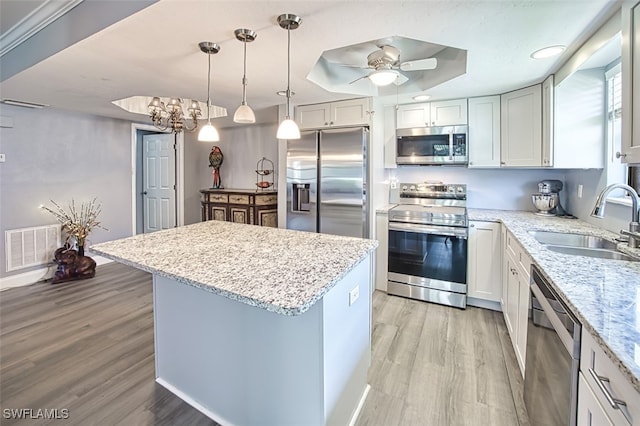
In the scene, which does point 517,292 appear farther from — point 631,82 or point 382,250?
point 382,250

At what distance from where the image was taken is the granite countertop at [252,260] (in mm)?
1146

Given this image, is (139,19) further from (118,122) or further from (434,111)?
(118,122)

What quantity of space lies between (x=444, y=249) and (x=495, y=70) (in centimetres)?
168

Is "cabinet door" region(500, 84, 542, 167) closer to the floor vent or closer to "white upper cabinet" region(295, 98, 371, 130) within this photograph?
"white upper cabinet" region(295, 98, 371, 130)

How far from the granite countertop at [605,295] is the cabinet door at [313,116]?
2.38m

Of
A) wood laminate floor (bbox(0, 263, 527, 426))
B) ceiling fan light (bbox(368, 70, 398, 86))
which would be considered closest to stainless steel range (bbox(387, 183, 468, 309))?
wood laminate floor (bbox(0, 263, 527, 426))

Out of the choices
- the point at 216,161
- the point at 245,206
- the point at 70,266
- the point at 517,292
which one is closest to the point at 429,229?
the point at 517,292

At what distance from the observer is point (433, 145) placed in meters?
3.43

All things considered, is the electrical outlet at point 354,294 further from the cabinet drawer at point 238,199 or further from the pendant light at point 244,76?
the cabinet drawer at point 238,199

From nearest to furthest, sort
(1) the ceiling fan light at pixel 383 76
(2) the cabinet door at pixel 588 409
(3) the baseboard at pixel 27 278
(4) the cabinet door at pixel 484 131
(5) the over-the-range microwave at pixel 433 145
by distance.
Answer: (2) the cabinet door at pixel 588 409 → (1) the ceiling fan light at pixel 383 76 → (4) the cabinet door at pixel 484 131 → (5) the over-the-range microwave at pixel 433 145 → (3) the baseboard at pixel 27 278

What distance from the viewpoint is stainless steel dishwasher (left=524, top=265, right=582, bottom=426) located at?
1070mm

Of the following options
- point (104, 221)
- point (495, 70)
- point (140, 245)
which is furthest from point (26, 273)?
point (495, 70)

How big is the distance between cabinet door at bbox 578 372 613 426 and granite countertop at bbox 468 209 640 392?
211 mm

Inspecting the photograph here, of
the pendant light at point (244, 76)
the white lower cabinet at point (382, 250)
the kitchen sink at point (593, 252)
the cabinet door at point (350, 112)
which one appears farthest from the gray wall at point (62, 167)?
the kitchen sink at point (593, 252)
